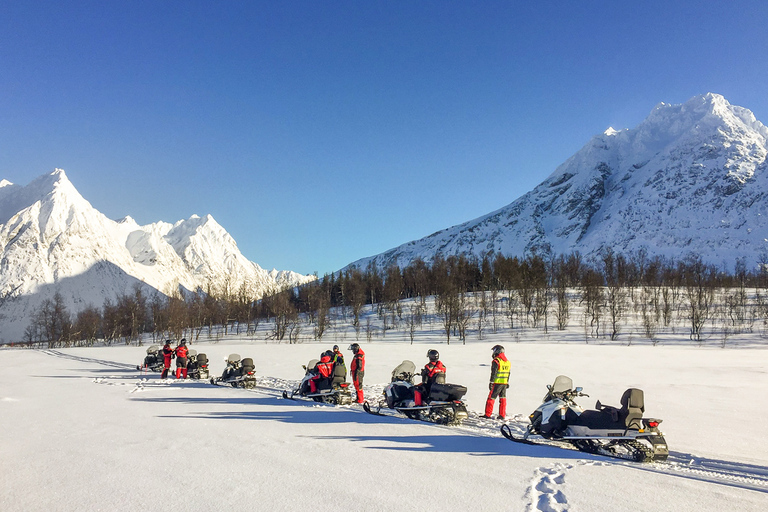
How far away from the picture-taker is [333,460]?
262 inches

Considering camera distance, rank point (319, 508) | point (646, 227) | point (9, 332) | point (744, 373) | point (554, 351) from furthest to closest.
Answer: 1. point (646, 227)
2. point (9, 332)
3. point (554, 351)
4. point (744, 373)
5. point (319, 508)

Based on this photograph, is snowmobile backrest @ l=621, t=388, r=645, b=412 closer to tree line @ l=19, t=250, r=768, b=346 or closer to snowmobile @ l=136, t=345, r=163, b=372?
snowmobile @ l=136, t=345, r=163, b=372

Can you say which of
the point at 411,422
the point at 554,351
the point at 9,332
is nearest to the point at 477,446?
the point at 411,422

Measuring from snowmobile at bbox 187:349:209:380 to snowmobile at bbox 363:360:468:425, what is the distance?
37.6 ft

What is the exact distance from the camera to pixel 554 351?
95.2 feet

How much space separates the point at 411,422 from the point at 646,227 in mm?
180783

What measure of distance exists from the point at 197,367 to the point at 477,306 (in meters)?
55.3

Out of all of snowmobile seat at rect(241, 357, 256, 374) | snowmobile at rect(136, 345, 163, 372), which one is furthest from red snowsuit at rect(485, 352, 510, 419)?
snowmobile at rect(136, 345, 163, 372)

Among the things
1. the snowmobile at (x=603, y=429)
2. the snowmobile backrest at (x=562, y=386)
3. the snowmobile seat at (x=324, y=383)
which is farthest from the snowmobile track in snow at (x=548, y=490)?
the snowmobile seat at (x=324, y=383)

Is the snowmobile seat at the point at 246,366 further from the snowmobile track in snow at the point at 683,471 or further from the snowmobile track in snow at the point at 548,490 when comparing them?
the snowmobile track in snow at the point at 548,490

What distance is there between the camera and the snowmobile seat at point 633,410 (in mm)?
7172

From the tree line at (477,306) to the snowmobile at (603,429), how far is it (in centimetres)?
3749

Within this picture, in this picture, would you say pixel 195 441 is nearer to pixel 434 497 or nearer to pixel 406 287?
pixel 434 497

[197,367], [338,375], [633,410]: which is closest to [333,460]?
[633,410]
